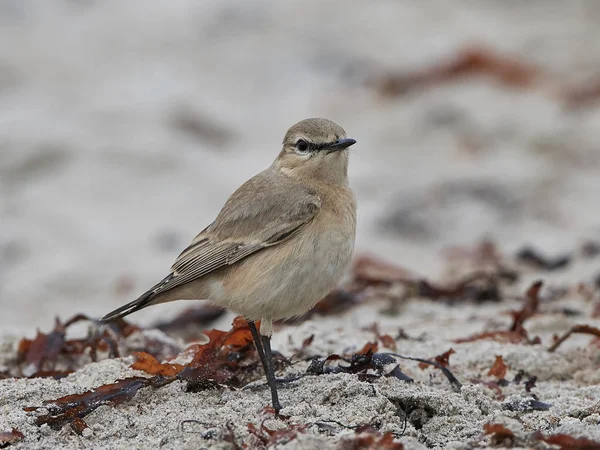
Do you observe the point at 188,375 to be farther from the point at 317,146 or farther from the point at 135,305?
the point at 317,146

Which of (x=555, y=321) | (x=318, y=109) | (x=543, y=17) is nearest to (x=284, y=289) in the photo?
(x=555, y=321)

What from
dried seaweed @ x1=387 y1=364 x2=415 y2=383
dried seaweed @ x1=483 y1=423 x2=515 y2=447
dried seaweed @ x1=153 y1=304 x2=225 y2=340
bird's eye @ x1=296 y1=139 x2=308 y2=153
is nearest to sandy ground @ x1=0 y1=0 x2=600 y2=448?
dried seaweed @ x1=387 y1=364 x2=415 y2=383

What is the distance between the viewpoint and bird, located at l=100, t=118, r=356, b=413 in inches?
220

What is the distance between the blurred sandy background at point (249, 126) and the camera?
10.7 meters

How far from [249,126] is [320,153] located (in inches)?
270

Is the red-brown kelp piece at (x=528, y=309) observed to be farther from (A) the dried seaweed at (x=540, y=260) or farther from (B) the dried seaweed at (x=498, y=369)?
(A) the dried seaweed at (x=540, y=260)

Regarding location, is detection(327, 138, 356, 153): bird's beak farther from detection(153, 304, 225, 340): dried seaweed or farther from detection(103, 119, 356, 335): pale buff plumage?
detection(153, 304, 225, 340): dried seaweed

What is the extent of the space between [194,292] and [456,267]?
4.61 metres

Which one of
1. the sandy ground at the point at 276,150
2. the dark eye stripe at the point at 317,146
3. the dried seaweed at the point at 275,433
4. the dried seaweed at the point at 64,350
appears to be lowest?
the dried seaweed at the point at 275,433

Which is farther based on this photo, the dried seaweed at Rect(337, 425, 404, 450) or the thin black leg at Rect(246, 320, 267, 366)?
the thin black leg at Rect(246, 320, 267, 366)

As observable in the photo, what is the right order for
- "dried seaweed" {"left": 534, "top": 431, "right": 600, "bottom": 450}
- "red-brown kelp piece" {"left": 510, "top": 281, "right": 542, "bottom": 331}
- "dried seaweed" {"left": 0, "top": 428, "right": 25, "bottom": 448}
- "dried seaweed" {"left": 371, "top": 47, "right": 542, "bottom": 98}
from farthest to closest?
"dried seaweed" {"left": 371, "top": 47, "right": 542, "bottom": 98} < "red-brown kelp piece" {"left": 510, "top": 281, "right": 542, "bottom": 331} < "dried seaweed" {"left": 0, "top": 428, "right": 25, "bottom": 448} < "dried seaweed" {"left": 534, "top": 431, "right": 600, "bottom": 450}

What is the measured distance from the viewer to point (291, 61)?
1454cm

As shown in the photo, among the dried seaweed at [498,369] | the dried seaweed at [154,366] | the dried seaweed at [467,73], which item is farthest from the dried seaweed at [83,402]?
the dried seaweed at [467,73]

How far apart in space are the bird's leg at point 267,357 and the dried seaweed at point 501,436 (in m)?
1.13
